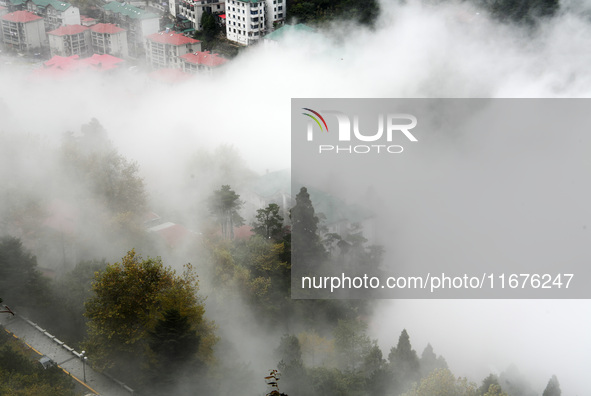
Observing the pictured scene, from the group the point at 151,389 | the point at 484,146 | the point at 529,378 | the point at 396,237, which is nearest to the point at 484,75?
the point at 484,146

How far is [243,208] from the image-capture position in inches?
611

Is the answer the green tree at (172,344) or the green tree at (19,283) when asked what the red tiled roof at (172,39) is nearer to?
the green tree at (19,283)

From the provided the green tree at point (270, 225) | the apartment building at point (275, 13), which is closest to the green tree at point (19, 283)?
the green tree at point (270, 225)

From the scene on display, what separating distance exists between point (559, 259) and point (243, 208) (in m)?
6.90

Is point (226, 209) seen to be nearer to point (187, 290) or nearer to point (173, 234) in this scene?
point (173, 234)

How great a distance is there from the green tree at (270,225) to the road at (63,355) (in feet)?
13.7

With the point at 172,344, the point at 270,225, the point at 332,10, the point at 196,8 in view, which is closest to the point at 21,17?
the point at 196,8

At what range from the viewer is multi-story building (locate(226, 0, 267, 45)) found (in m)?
22.7

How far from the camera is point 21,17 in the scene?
24.6 m

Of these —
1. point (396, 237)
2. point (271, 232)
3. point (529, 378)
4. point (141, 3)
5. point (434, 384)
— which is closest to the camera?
point (434, 384)

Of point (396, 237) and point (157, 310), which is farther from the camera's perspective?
point (396, 237)

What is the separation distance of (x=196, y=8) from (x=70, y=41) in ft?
16.0

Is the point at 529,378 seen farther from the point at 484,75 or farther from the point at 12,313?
the point at 484,75

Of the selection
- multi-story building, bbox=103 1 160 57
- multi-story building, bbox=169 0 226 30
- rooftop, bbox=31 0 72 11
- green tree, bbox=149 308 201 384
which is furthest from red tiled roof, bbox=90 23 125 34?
green tree, bbox=149 308 201 384
